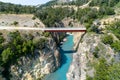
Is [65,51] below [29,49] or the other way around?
below

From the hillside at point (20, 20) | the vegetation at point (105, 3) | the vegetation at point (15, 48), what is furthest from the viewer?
the vegetation at point (105, 3)

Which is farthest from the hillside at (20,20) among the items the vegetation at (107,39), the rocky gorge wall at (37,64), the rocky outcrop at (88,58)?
the vegetation at (107,39)

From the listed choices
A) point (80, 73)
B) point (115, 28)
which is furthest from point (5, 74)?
point (115, 28)

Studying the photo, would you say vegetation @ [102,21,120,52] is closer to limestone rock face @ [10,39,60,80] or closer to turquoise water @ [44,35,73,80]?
turquoise water @ [44,35,73,80]

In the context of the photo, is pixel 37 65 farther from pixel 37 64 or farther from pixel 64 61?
pixel 64 61

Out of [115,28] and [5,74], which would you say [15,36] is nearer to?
[5,74]

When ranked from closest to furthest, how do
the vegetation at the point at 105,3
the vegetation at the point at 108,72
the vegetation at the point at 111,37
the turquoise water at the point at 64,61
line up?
the vegetation at the point at 108,72 → the vegetation at the point at 111,37 → the turquoise water at the point at 64,61 → the vegetation at the point at 105,3

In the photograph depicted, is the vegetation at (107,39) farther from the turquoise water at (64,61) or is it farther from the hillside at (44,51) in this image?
the turquoise water at (64,61)
